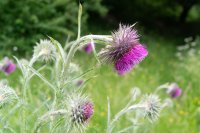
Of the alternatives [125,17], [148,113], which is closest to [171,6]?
[125,17]

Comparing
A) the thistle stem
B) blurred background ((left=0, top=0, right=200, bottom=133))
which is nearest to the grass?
blurred background ((left=0, top=0, right=200, bottom=133))

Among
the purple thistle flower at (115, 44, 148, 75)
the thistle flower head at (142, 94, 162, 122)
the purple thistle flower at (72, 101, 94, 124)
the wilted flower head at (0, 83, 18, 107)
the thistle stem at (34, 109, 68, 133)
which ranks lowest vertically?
the purple thistle flower at (72, 101, 94, 124)

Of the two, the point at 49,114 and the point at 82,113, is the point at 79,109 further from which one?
the point at 49,114

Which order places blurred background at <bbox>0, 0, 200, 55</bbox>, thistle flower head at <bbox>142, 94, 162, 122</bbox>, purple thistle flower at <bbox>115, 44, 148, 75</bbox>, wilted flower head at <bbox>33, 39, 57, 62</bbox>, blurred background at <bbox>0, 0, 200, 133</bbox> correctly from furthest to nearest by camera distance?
blurred background at <bbox>0, 0, 200, 55</bbox>
blurred background at <bbox>0, 0, 200, 133</bbox>
wilted flower head at <bbox>33, 39, 57, 62</bbox>
thistle flower head at <bbox>142, 94, 162, 122</bbox>
purple thistle flower at <bbox>115, 44, 148, 75</bbox>

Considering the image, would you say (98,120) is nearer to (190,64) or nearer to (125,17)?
(190,64)

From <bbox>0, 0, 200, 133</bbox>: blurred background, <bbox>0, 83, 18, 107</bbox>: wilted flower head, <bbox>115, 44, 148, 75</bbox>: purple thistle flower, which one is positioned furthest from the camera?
<bbox>0, 0, 200, 133</bbox>: blurred background

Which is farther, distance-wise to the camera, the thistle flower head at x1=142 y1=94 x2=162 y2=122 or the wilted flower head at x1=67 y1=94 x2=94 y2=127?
the thistle flower head at x1=142 y1=94 x2=162 y2=122

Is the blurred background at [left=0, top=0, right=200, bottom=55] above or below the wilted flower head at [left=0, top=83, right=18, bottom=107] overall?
above

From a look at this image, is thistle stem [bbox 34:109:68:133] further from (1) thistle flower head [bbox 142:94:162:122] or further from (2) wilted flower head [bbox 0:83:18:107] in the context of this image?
(1) thistle flower head [bbox 142:94:162:122]
